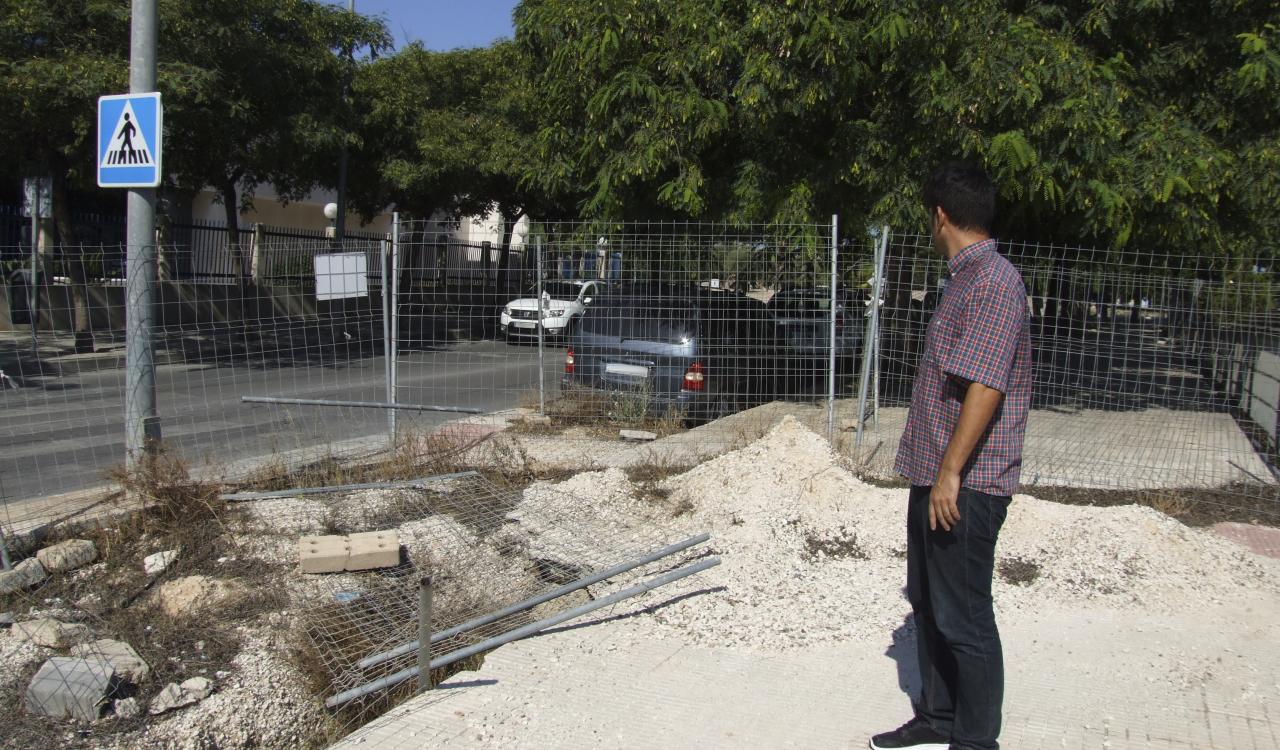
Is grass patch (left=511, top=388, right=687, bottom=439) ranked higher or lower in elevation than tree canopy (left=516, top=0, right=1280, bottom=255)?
lower

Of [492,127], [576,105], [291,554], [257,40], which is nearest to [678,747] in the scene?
[291,554]

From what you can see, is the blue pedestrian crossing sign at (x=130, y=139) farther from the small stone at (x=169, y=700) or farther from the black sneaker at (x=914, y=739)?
the black sneaker at (x=914, y=739)

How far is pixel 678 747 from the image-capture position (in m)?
3.34

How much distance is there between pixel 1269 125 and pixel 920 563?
9.86 metres

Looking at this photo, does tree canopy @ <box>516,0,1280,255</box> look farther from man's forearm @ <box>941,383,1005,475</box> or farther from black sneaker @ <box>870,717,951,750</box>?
black sneaker @ <box>870,717,951,750</box>

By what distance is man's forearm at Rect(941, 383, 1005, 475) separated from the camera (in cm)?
291

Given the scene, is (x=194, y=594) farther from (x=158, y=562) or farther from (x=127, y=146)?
(x=127, y=146)

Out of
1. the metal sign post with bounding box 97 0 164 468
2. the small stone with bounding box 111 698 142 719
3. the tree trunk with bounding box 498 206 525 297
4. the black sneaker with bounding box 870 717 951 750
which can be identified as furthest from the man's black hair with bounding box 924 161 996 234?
the tree trunk with bounding box 498 206 525 297

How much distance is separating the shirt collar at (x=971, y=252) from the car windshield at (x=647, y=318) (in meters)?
5.57

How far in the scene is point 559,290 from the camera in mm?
9992

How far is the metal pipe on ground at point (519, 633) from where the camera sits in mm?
3630

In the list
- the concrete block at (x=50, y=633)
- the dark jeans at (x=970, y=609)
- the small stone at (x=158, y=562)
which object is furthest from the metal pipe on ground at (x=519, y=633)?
the small stone at (x=158, y=562)

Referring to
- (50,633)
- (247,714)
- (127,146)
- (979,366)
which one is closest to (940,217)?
(979,366)

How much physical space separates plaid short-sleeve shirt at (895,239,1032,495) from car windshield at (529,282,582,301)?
6499 mm
